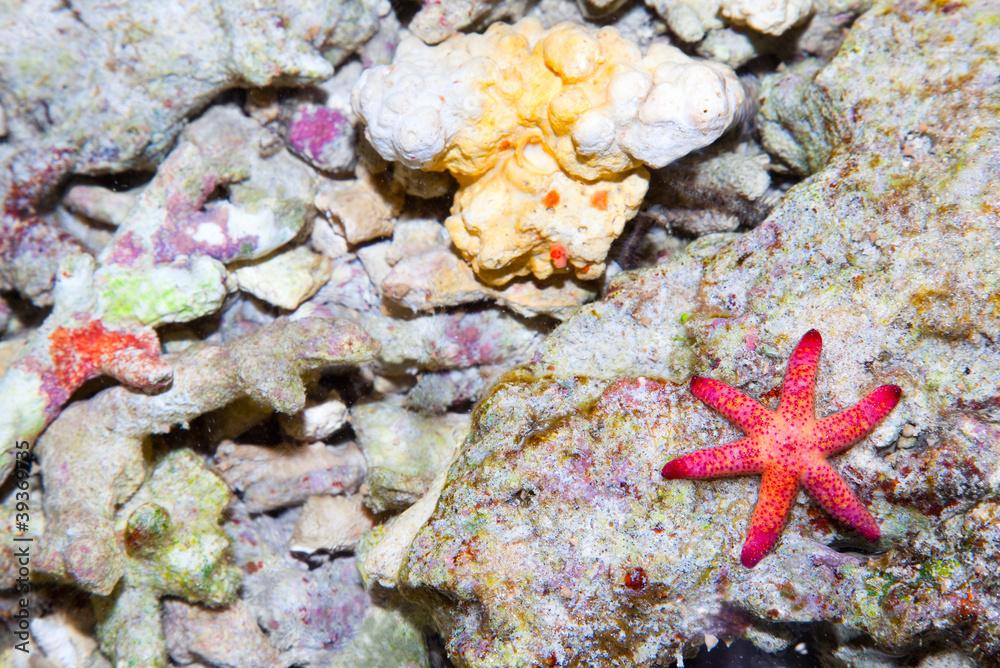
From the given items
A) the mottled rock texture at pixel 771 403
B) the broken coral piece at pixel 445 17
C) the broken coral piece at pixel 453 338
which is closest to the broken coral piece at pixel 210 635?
the mottled rock texture at pixel 771 403

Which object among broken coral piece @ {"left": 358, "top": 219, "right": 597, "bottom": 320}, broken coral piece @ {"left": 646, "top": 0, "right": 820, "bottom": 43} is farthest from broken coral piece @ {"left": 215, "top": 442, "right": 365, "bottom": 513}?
broken coral piece @ {"left": 646, "top": 0, "right": 820, "bottom": 43}

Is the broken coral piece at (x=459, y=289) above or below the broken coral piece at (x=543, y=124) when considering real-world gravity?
below

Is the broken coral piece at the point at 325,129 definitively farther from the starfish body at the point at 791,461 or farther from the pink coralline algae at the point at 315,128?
the starfish body at the point at 791,461

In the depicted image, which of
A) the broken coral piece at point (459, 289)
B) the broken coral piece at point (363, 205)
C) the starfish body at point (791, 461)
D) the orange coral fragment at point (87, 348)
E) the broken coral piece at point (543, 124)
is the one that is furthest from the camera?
the broken coral piece at point (363, 205)

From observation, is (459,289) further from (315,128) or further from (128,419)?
(128,419)

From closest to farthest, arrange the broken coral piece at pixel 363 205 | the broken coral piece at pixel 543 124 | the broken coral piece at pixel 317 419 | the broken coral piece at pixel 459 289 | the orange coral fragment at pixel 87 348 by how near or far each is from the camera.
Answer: the broken coral piece at pixel 543 124
the orange coral fragment at pixel 87 348
the broken coral piece at pixel 459 289
the broken coral piece at pixel 363 205
the broken coral piece at pixel 317 419

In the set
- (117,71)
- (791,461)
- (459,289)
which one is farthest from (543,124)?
(117,71)
